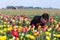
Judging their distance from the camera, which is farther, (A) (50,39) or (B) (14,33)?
(A) (50,39)

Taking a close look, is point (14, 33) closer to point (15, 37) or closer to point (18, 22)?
point (15, 37)

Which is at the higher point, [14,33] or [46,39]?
[14,33]

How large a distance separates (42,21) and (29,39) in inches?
79.1

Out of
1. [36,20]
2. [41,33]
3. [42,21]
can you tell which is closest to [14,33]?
[41,33]

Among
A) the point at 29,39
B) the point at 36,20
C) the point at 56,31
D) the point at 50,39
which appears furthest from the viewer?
the point at 36,20

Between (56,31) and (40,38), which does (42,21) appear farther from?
(40,38)

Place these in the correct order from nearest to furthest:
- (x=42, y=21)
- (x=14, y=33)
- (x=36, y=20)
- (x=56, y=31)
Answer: (x=14, y=33) < (x=56, y=31) < (x=42, y=21) < (x=36, y=20)

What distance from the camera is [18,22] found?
755cm

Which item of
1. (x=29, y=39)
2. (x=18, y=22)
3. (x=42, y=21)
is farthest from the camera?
(x=18, y=22)

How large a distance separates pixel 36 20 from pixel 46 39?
2.62 m

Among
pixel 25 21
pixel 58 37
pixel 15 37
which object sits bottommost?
pixel 25 21

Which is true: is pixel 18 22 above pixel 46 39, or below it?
below

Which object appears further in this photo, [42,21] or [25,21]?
[25,21]

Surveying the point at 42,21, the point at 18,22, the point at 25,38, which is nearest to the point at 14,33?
the point at 25,38
